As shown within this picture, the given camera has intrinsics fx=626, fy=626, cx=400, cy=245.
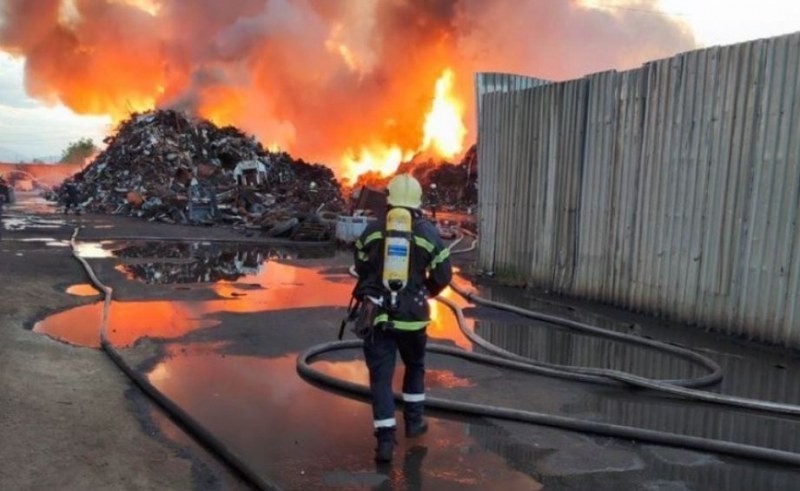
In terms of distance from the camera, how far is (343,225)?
15.5 metres

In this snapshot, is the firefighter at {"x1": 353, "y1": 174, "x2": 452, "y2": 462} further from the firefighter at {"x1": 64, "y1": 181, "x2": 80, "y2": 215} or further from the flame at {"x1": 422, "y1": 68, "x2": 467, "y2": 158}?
the firefighter at {"x1": 64, "y1": 181, "x2": 80, "y2": 215}

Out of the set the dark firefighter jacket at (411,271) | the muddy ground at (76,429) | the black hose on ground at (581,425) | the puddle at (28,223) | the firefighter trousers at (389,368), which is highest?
the dark firefighter jacket at (411,271)

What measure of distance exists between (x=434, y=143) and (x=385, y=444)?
88.7ft

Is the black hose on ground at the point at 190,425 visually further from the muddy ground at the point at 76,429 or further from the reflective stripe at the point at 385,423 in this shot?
the reflective stripe at the point at 385,423

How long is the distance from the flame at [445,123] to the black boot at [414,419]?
24.9m

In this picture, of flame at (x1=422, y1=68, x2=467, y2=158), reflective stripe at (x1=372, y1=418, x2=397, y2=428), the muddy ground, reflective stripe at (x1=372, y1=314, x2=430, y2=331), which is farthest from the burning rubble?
reflective stripe at (x1=372, y1=418, x2=397, y2=428)

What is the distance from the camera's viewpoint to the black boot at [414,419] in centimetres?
398

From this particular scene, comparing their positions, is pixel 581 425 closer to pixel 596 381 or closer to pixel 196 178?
pixel 596 381

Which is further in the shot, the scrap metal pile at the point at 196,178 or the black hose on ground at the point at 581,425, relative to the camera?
the scrap metal pile at the point at 196,178

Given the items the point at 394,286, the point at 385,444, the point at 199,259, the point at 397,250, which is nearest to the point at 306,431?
the point at 385,444

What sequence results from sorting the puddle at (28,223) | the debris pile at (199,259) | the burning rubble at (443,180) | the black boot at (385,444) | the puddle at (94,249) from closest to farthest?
the black boot at (385,444), the debris pile at (199,259), the puddle at (94,249), the puddle at (28,223), the burning rubble at (443,180)

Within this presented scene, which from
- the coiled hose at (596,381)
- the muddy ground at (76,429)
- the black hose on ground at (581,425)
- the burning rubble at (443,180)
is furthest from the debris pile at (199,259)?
the burning rubble at (443,180)

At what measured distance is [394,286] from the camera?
361cm

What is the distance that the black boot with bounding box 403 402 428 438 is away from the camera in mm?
3979
